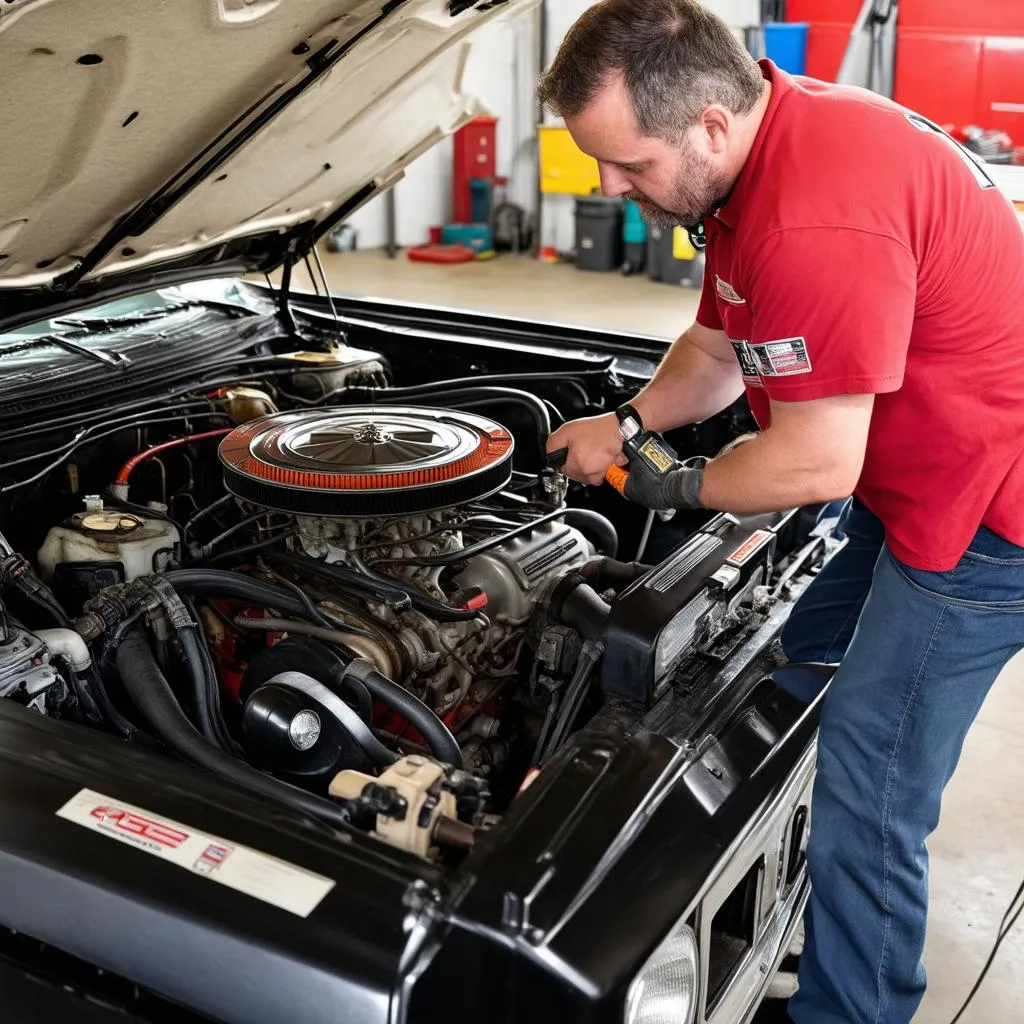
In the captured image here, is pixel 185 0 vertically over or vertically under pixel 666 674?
over

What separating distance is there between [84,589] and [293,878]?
884mm

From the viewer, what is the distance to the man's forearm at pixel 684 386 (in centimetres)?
205

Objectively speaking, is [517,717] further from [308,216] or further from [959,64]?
[959,64]

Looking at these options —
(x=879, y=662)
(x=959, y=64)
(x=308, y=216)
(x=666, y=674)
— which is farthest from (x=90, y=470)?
(x=959, y=64)

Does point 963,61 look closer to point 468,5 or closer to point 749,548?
point 468,5

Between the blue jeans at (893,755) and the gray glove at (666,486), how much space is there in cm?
32

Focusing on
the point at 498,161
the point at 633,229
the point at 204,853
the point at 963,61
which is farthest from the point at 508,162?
the point at 204,853

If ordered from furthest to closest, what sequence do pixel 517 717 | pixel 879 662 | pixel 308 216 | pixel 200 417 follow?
pixel 308 216, pixel 200 417, pixel 517 717, pixel 879 662

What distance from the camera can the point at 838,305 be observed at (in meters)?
1.39

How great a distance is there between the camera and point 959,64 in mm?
8234

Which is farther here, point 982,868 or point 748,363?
point 982,868

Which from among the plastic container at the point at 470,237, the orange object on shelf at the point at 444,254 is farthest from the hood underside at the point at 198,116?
the plastic container at the point at 470,237

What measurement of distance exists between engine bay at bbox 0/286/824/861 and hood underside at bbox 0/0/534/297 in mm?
376

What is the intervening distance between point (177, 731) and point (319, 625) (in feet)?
0.89
